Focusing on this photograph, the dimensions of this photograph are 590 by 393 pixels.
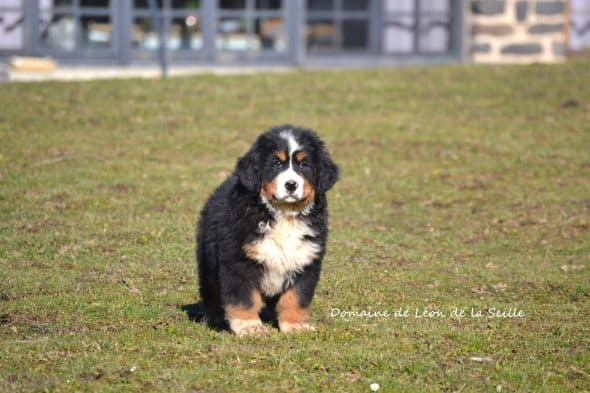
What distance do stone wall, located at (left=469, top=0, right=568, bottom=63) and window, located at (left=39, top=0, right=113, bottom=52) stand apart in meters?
8.27

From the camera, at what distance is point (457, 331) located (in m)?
8.02

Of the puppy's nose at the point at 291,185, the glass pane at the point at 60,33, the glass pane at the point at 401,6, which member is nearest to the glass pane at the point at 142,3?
the glass pane at the point at 60,33

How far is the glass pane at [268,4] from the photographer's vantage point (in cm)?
2372

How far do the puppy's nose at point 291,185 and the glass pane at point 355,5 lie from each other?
17405 millimetres

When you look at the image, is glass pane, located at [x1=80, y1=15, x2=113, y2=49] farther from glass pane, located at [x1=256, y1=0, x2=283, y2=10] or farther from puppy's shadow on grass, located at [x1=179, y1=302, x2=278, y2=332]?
puppy's shadow on grass, located at [x1=179, y1=302, x2=278, y2=332]

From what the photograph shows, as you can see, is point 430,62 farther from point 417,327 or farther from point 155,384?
point 155,384

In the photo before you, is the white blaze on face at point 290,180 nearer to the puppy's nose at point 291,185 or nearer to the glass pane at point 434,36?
the puppy's nose at point 291,185

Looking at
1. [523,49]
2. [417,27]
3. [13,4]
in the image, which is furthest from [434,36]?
[13,4]

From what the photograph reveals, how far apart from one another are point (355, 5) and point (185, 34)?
395 centimetres

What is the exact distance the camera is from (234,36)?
23.9m

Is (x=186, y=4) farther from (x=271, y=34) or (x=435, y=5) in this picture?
(x=435, y=5)

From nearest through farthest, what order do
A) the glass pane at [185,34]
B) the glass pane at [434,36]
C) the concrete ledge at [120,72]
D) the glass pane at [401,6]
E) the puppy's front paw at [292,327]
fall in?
the puppy's front paw at [292,327] < the concrete ledge at [120,72] < the glass pane at [185,34] < the glass pane at [401,6] < the glass pane at [434,36]

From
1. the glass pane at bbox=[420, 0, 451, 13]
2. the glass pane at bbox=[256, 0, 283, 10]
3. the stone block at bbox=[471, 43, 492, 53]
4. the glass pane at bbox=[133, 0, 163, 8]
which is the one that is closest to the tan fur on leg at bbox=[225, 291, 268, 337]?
the glass pane at bbox=[133, 0, 163, 8]

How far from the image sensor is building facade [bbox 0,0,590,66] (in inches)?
925
